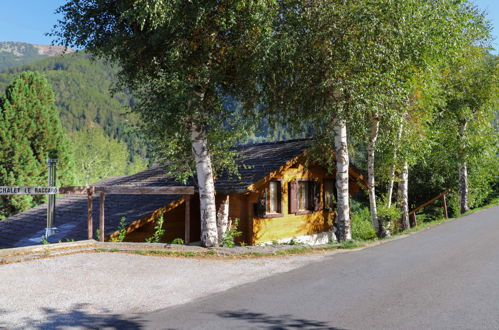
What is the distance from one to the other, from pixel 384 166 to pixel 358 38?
7.17 m

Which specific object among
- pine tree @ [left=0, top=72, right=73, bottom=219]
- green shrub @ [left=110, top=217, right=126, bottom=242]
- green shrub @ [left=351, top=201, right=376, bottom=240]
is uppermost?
pine tree @ [left=0, top=72, right=73, bottom=219]

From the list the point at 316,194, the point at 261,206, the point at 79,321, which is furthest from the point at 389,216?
the point at 79,321

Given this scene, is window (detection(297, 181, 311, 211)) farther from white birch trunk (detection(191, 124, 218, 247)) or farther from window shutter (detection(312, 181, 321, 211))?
white birch trunk (detection(191, 124, 218, 247))

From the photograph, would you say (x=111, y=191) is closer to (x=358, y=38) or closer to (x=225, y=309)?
(x=225, y=309)

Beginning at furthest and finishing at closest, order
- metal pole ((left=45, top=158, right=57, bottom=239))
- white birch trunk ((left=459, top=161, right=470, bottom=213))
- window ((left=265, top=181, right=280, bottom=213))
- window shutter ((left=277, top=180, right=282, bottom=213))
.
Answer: white birch trunk ((left=459, top=161, right=470, bottom=213)), window shutter ((left=277, top=180, right=282, bottom=213)), window ((left=265, top=181, right=280, bottom=213)), metal pole ((left=45, top=158, right=57, bottom=239))

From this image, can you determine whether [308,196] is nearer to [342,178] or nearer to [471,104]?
[342,178]

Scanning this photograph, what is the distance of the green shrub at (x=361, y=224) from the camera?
64.7 ft

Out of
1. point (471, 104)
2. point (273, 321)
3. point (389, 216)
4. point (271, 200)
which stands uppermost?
point (471, 104)

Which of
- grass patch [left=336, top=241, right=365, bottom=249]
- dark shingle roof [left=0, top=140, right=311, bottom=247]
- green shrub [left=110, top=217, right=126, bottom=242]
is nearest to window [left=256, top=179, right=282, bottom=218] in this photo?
dark shingle roof [left=0, top=140, right=311, bottom=247]

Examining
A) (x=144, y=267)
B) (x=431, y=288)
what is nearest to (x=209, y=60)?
(x=144, y=267)

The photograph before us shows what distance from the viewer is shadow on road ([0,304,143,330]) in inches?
199

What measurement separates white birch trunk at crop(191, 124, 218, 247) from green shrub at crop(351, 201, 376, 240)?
9.60 metres

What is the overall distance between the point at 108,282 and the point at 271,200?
943 centimetres

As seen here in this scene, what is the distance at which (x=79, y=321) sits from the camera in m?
5.21
